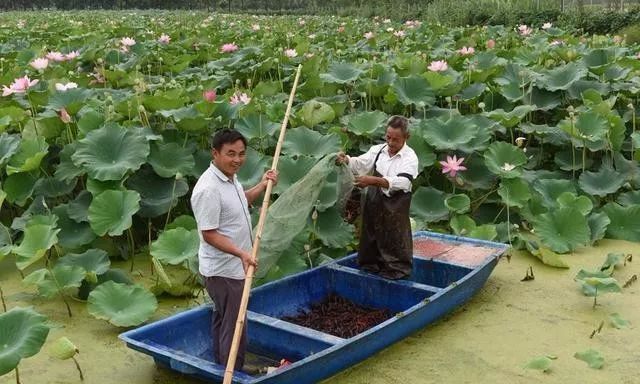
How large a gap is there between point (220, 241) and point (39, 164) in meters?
2.27

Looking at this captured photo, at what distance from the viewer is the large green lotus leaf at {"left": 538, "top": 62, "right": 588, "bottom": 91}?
245 inches

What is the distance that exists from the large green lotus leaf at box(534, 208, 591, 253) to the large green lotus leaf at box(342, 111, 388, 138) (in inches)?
49.2

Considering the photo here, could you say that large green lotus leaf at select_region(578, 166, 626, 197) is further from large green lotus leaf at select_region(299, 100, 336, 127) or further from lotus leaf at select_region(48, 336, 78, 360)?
lotus leaf at select_region(48, 336, 78, 360)

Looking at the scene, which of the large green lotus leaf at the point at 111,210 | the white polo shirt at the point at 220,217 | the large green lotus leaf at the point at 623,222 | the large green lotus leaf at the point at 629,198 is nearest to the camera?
the white polo shirt at the point at 220,217

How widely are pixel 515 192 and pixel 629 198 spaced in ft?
2.96

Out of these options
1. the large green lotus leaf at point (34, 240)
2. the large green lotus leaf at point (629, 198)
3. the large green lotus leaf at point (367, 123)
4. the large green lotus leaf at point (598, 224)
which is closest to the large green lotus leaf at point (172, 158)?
the large green lotus leaf at point (34, 240)

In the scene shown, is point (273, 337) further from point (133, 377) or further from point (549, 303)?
point (549, 303)

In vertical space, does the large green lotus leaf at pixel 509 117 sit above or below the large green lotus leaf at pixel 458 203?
above

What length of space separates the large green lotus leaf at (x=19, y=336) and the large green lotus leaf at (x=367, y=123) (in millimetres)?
3031

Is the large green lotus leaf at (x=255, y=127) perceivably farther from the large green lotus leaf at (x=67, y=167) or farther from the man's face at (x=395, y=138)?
the man's face at (x=395, y=138)

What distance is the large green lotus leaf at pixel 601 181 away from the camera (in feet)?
17.6

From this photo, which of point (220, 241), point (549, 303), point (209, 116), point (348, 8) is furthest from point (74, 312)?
point (348, 8)

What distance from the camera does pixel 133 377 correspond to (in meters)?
3.09

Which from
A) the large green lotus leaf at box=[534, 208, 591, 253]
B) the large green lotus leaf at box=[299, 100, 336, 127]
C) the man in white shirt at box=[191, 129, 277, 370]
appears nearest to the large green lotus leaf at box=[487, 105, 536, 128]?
the large green lotus leaf at box=[534, 208, 591, 253]
